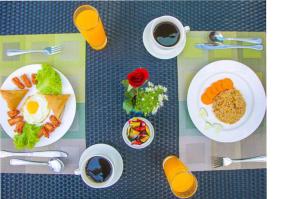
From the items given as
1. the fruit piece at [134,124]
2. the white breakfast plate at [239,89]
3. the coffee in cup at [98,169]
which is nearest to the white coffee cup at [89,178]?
the coffee in cup at [98,169]

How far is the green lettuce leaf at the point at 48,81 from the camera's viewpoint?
89cm

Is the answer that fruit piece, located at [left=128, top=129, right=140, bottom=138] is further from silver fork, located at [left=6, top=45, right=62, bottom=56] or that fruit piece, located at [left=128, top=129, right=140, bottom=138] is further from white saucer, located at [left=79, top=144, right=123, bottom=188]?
silver fork, located at [left=6, top=45, right=62, bottom=56]

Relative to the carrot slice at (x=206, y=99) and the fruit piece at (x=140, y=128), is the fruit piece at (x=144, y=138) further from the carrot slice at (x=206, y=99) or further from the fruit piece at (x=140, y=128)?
the carrot slice at (x=206, y=99)

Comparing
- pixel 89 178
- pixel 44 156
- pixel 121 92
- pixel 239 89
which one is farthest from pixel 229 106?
pixel 44 156

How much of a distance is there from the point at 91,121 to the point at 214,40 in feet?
1.34

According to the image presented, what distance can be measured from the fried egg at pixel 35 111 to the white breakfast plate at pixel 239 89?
15.2 inches

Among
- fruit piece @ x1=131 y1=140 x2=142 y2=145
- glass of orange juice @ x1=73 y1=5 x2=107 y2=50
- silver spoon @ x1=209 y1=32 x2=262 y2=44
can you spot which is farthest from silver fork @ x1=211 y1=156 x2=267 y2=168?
glass of orange juice @ x1=73 y1=5 x2=107 y2=50

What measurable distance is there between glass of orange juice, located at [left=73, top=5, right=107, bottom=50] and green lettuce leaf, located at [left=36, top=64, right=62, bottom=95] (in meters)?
0.13

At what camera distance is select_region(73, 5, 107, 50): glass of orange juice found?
0.82 metres

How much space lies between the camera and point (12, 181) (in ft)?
3.09

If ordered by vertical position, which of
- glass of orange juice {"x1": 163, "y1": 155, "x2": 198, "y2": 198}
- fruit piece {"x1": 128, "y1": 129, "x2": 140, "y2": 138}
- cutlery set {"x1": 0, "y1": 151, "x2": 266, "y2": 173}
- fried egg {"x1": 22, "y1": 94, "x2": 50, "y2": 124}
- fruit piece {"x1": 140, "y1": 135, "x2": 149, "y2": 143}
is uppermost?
fried egg {"x1": 22, "y1": 94, "x2": 50, "y2": 124}

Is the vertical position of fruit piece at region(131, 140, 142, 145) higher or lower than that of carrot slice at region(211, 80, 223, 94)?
lower
